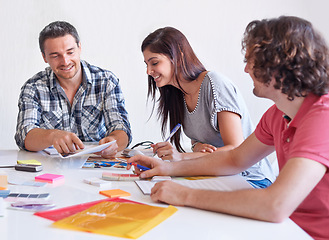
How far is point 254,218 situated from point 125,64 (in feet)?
8.07

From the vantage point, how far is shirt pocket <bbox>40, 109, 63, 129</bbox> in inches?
80.0

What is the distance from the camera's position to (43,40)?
2.06 meters

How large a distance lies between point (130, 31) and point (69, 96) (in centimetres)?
122

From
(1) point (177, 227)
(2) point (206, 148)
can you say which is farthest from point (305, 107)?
(2) point (206, 148)

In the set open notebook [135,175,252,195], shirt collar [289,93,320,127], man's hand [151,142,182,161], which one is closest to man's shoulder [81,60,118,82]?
man's hand [151,142,182,161]

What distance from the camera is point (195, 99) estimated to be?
1.75 m

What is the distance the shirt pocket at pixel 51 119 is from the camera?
2033mm

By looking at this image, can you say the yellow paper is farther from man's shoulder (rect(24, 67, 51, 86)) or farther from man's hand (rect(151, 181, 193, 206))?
man's shoulder (rect(24, 67, 51, 86))

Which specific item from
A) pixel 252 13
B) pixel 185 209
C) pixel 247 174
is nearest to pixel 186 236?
pixel 185 209

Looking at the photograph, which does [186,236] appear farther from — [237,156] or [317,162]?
[237,156]

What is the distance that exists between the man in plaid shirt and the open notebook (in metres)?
0.75

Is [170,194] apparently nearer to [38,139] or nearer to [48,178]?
[48,178]

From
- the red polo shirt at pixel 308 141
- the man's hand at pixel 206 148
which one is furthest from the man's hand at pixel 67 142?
the red polo shirt at pixel 308 141

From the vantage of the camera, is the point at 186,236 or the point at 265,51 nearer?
the point at 186,236
